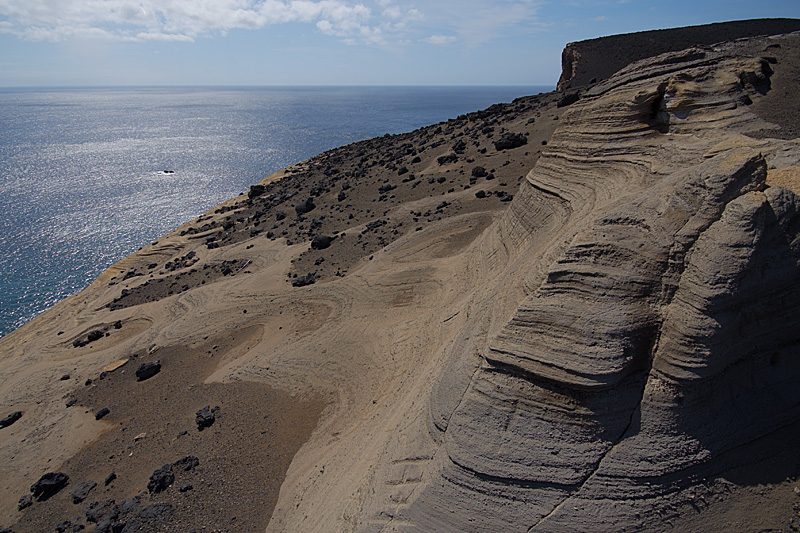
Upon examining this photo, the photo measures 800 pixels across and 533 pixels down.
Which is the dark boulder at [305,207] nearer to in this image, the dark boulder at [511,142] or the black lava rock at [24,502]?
the dark boulder at [511,142]

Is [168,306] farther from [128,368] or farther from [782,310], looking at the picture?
[782,310]

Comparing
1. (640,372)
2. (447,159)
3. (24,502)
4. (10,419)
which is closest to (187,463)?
(24,502)

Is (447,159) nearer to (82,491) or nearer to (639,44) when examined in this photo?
(82,491)

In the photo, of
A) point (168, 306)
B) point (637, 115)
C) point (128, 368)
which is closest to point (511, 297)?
point (637, 115)

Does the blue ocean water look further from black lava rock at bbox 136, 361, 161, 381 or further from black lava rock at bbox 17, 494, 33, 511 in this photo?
black lava rock at bbox 17, 494, 33, 511

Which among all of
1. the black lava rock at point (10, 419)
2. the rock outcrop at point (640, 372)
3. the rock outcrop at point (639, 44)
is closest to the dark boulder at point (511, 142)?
the rock outcrop at point (639, 44)

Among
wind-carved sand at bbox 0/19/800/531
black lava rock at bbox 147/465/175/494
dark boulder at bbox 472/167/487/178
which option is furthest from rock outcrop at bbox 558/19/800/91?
black lava rock at bbox 147/465/175/494
